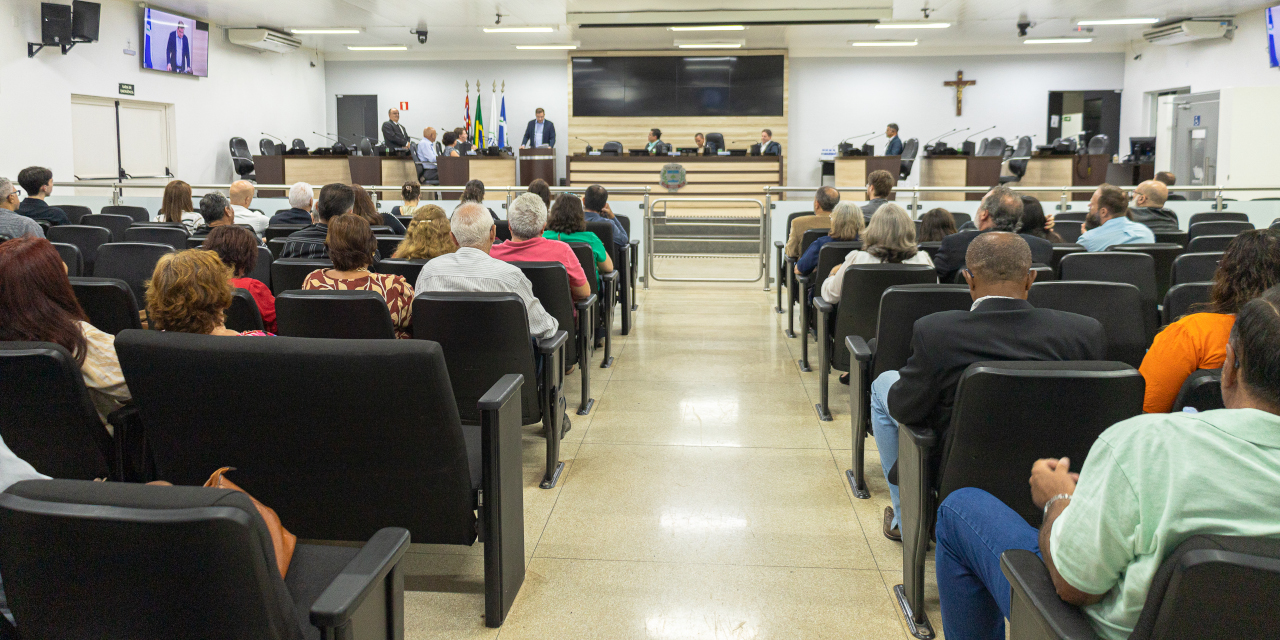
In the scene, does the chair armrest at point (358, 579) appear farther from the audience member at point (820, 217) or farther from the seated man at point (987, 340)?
the audience member at point (820, 217)

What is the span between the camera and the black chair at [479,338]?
2.65 meters

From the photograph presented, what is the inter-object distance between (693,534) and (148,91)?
37.7ft

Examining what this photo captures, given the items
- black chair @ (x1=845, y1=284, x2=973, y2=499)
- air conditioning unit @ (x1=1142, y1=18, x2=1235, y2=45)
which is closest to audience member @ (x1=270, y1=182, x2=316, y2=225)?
black chair @ (x1=845, y1=284, x2=973, y2=499)

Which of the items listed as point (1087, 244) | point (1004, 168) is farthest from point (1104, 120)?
point (1087, 244)

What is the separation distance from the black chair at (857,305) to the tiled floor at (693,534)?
31cm

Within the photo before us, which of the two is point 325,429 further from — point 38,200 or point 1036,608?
point 38,200

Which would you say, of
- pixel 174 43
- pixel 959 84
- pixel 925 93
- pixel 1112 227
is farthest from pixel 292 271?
pixel 959 84

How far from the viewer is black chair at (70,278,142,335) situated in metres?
2.63

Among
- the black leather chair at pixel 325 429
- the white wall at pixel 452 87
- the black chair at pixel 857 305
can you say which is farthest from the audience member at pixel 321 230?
the white wall at pixel 452 87

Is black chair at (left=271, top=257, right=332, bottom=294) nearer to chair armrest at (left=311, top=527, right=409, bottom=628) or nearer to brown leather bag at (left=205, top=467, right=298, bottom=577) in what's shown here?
brown leather bag at (left=205, top=467, right=298, bottom=577)

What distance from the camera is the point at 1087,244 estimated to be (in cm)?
450

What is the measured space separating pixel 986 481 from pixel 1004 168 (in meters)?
12.7

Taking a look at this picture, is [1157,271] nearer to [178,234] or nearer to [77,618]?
[77,618]

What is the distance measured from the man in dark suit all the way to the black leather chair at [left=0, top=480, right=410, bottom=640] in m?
3.30
